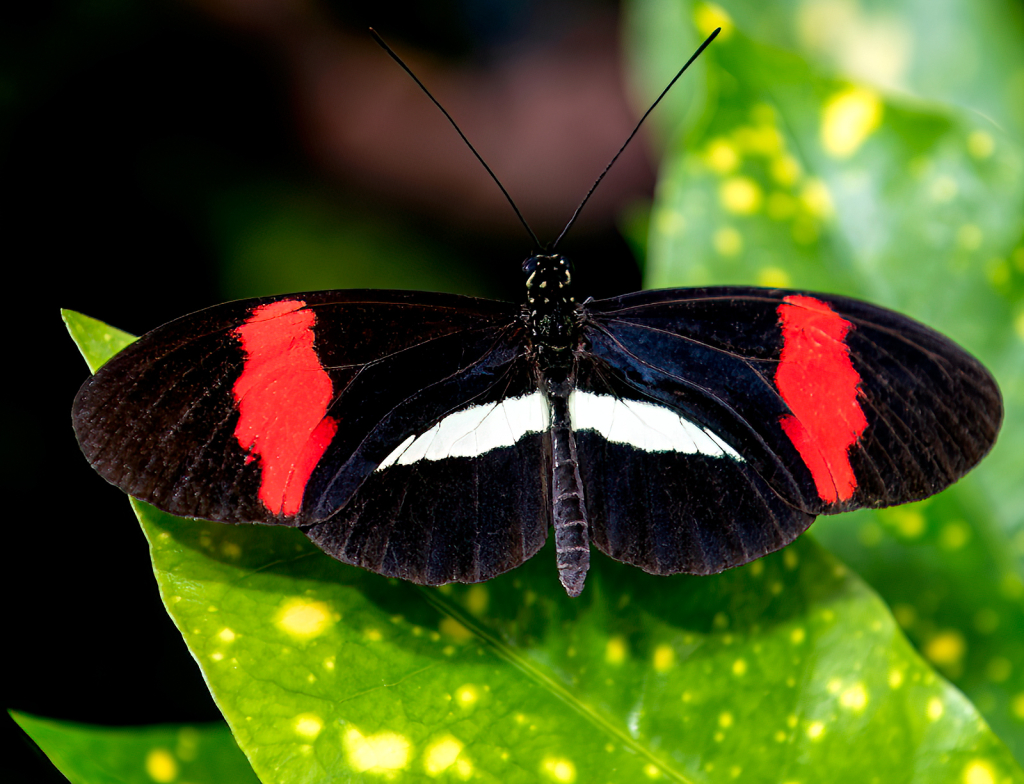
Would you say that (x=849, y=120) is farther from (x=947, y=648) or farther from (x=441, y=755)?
(x=441, y=755)

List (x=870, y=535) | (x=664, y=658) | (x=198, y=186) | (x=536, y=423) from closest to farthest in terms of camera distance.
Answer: (x=664, y=658)
(x=536, y=423)
(x=870, y=535)
(x=198, y=186)

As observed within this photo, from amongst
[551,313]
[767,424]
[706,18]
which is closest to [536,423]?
[551,313]

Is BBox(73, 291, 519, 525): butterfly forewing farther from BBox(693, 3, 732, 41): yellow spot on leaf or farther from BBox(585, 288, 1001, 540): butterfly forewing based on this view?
BBox(693, 3, 732, 41): yellow spot on leaf

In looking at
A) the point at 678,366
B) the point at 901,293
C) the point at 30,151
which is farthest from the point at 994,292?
the point at 30,151

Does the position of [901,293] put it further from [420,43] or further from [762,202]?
[420,43]

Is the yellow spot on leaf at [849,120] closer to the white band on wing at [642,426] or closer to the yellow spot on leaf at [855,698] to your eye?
the white band on wing at [642,426]

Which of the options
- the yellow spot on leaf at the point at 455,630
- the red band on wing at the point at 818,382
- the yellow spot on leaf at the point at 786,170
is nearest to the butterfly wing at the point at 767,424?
the red band on wing at the point at 818,382
